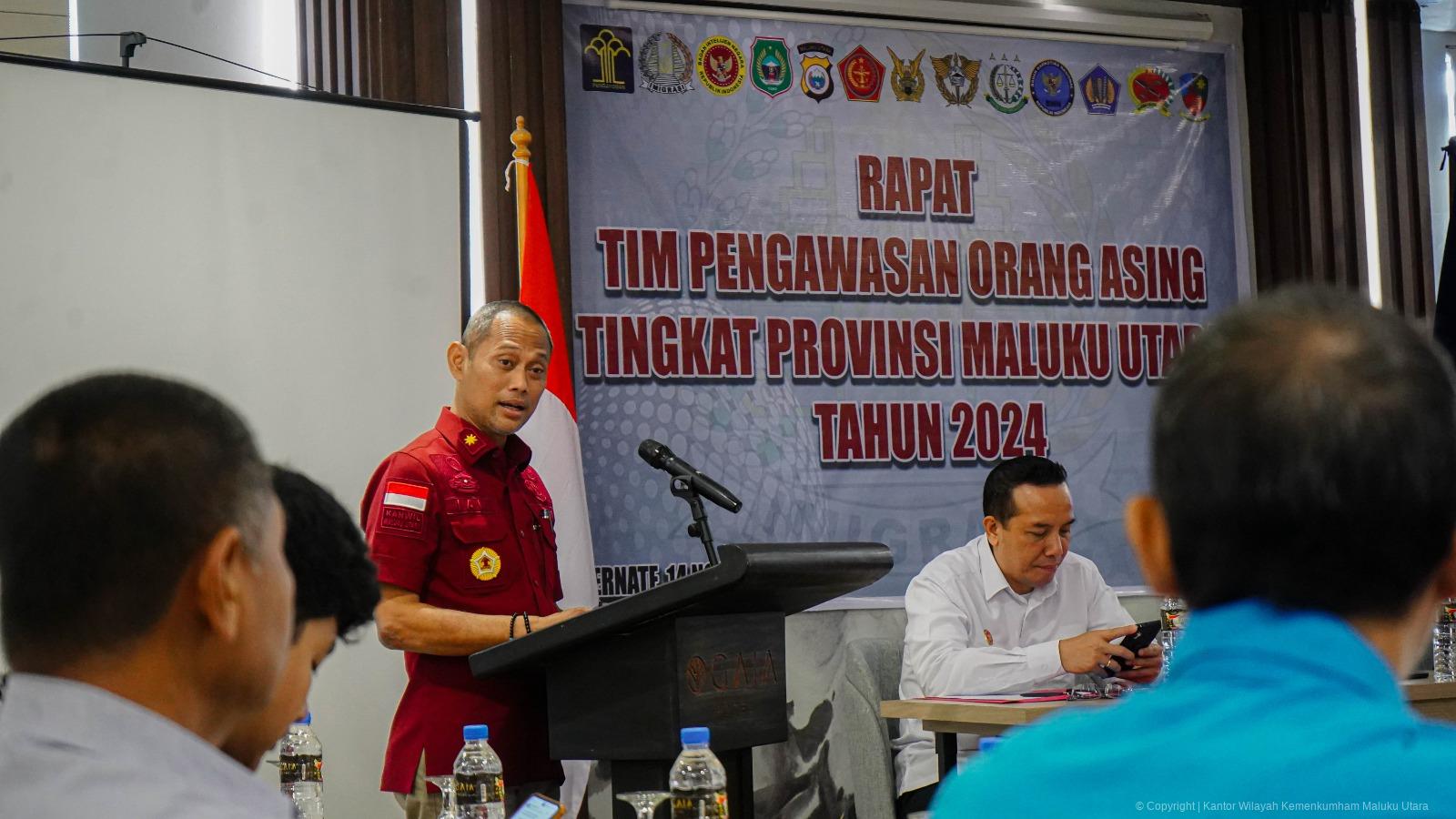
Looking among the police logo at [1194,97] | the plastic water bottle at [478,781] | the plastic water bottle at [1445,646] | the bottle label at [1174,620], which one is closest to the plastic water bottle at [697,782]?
the plastic water bottle at [478,781]

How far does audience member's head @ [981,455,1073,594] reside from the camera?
3771 millimetres

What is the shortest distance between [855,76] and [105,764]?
436 centimetres

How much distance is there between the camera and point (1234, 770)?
1.94ft

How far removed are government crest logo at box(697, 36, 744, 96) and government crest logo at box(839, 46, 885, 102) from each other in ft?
1.22

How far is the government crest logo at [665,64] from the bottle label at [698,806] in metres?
3.14

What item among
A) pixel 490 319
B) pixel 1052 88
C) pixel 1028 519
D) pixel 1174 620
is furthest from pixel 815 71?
pixel 1174 620

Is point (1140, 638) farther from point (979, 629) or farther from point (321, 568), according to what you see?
point (321, 568)

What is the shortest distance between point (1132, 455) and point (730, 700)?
3.32 m

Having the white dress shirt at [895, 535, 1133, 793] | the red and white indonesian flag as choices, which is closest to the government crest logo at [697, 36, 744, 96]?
the red and white indonesian flag

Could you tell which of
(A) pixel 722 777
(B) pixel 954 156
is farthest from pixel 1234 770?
(B) pixel 954 156

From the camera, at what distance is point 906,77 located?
16.4 ft

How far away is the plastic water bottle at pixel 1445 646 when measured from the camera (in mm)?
3529

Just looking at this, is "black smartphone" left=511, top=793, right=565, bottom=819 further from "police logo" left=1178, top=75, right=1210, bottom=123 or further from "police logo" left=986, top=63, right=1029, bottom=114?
"police logo" left=1178, top=75, right=1210, bottom=123

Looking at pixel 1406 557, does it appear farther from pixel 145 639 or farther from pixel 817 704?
pixel 817 704
